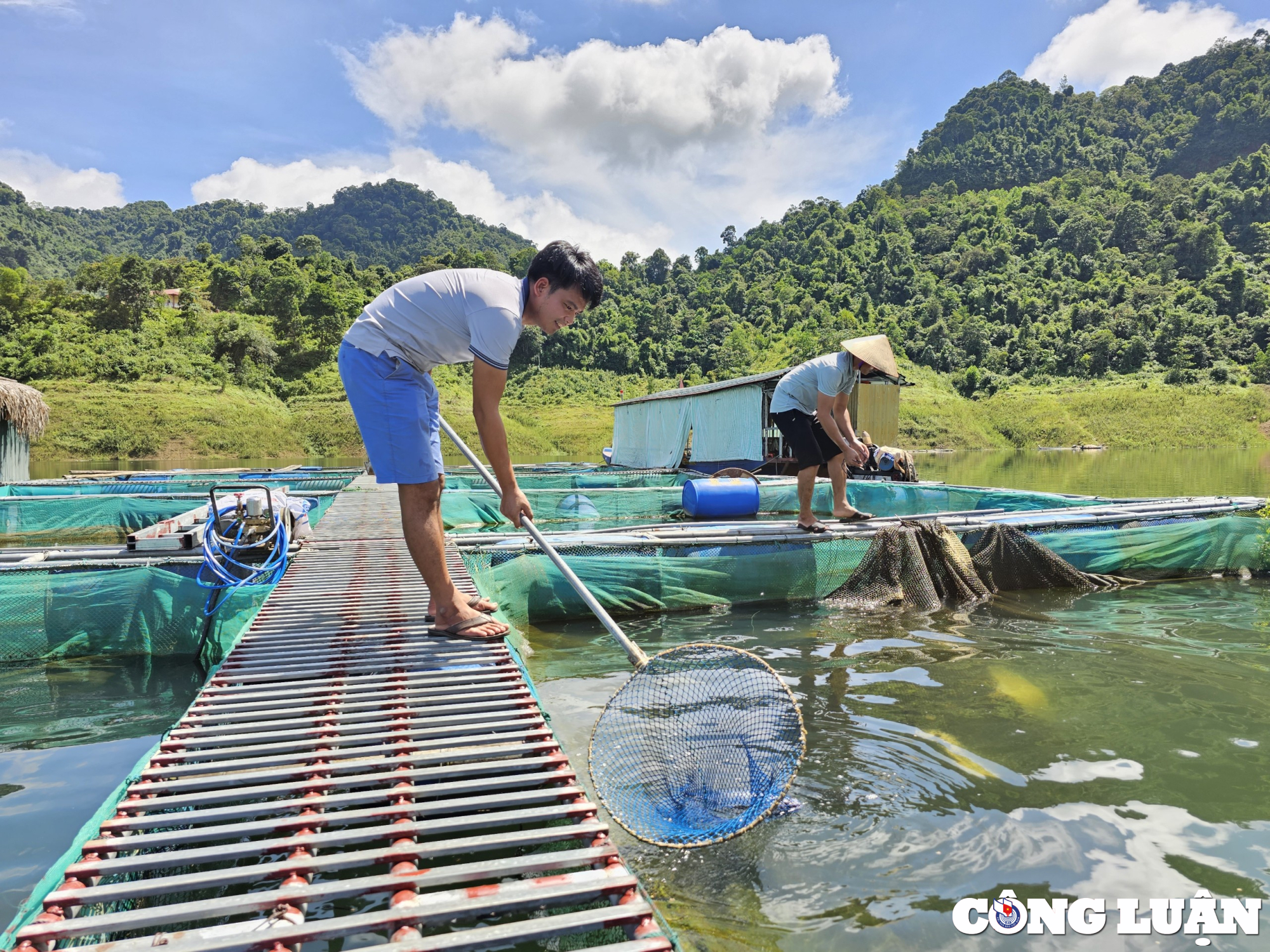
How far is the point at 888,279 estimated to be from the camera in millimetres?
66812

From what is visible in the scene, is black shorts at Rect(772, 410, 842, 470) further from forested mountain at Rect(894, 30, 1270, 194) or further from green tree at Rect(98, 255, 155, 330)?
forested mountain at Rect(894, 30, 1270, 194)

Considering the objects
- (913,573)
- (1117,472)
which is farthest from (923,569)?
(1117,472)

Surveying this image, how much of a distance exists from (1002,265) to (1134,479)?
56.0 meters

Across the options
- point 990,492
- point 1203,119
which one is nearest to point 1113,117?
point 1203,119

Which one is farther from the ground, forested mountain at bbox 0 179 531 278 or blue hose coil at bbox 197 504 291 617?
forested mountain at bbox 0 179 531 278

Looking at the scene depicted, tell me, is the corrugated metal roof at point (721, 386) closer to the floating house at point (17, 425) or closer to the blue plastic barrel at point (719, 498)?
the blue plastic barrel at point (719, 498)

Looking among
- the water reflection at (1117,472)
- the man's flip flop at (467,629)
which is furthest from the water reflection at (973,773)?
the water reflection at (1117,472)

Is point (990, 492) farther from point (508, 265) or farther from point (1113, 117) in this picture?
point (1113, 117)

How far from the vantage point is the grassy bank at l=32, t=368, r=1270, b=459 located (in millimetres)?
30719

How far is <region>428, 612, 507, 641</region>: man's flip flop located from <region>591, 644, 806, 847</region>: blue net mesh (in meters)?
0.62

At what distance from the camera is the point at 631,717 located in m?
3.19

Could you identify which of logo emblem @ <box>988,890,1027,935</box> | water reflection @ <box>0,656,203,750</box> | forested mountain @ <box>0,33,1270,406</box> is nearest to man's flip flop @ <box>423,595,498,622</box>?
water reflection @ <box>0,656,203,750</box>

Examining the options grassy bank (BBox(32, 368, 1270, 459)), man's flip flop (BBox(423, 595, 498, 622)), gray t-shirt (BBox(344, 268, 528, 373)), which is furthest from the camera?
grassy bank (BBox(32, 368, 1270, 459))

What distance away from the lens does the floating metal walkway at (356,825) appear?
1.38 m
